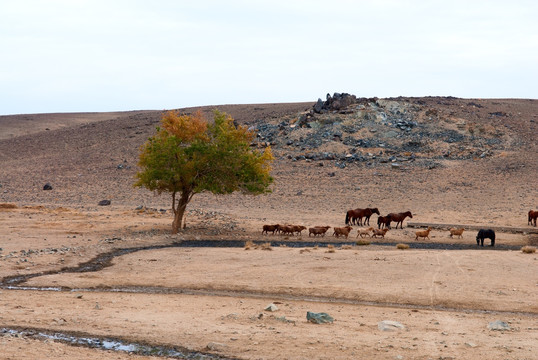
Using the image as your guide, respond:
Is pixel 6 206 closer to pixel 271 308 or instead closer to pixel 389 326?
pixel 271 308

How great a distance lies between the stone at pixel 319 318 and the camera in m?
15.9

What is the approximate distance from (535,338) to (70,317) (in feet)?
36.6

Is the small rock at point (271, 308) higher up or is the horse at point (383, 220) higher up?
the horse at point (383, 220)

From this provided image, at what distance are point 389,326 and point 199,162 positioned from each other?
2088 cm

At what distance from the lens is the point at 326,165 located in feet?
202

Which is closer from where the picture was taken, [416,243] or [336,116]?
[416,243]

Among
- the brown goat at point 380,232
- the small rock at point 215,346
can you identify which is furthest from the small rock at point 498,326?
the brown goat at point 380,232

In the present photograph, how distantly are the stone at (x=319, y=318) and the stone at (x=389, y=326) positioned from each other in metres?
1.23

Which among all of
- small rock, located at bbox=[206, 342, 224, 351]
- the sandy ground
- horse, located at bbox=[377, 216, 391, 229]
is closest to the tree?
the sandy ground

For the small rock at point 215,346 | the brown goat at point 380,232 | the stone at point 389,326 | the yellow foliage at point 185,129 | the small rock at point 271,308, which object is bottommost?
the small rock at point 215,346

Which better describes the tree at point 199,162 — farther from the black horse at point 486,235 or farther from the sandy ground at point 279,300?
the black horse at point 486,235

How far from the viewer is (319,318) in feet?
52.3

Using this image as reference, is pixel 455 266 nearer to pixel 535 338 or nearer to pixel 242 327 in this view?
pixel 535 338

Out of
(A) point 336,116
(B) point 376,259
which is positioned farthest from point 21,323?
(A) point 336,116
